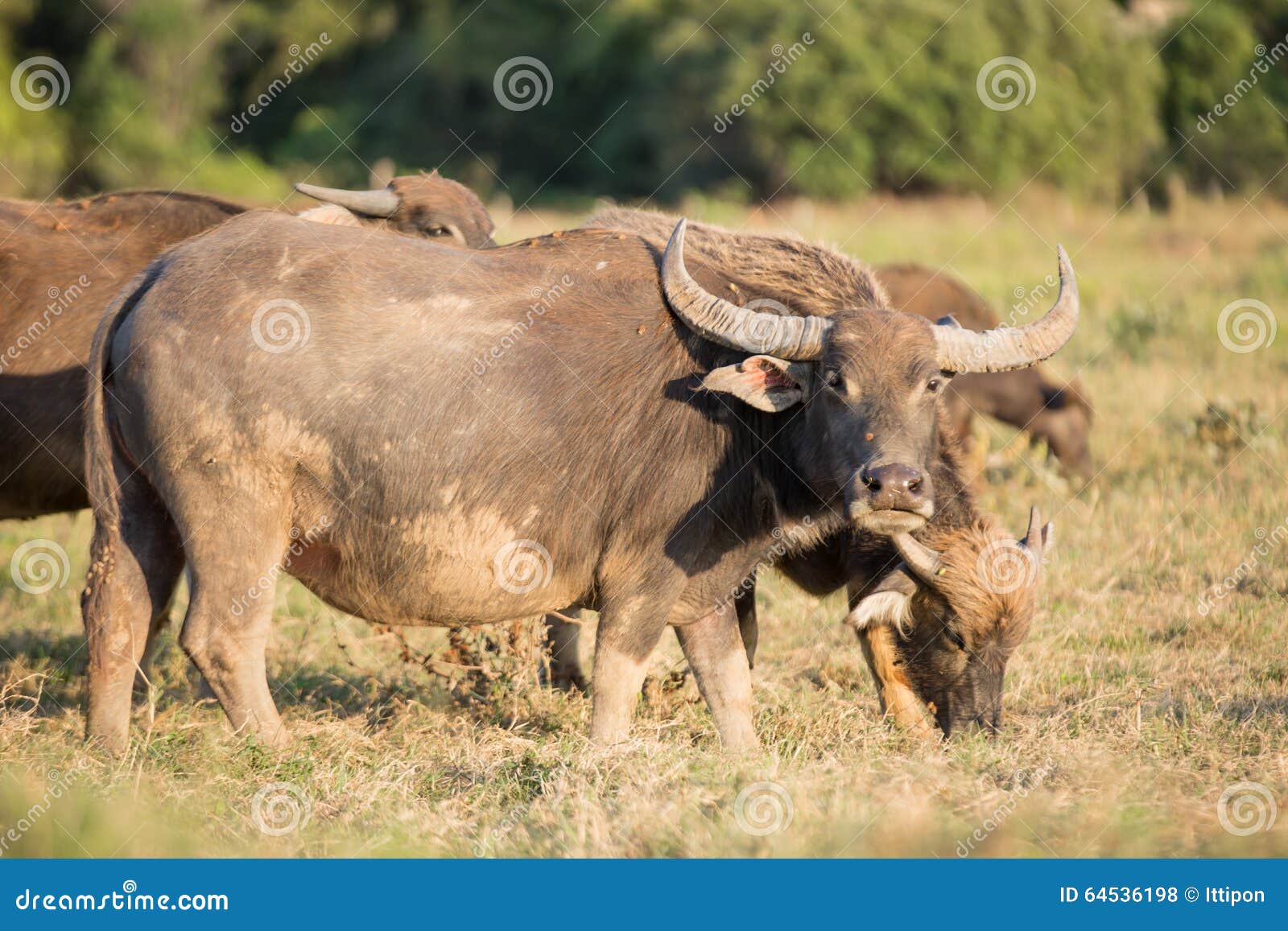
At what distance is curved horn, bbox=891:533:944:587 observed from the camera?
633cm

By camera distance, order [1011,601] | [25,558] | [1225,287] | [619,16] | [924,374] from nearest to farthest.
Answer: [924,374], [1011,601], [25,558], [1225,287], [619,16]

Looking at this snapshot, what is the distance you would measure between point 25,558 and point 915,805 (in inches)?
286

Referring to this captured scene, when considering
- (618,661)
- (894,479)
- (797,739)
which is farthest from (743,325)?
(797,739)

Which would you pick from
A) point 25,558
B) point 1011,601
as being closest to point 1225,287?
point 1011,601

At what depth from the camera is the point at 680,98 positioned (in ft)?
119

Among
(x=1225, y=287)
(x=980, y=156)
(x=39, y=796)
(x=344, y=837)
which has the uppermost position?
(x=980, y=156)

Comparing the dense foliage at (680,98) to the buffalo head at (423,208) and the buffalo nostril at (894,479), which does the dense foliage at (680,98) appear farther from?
the buffalo nostril at (894,479)

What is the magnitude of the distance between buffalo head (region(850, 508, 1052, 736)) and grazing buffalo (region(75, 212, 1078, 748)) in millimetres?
449

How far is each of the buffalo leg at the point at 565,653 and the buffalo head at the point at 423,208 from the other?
2.41 meters

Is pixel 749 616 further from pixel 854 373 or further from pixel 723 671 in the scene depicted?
pixel 854 373

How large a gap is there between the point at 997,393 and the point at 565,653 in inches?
239

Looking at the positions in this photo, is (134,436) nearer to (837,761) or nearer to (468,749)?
(468,749)

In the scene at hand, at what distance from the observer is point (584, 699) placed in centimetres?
762

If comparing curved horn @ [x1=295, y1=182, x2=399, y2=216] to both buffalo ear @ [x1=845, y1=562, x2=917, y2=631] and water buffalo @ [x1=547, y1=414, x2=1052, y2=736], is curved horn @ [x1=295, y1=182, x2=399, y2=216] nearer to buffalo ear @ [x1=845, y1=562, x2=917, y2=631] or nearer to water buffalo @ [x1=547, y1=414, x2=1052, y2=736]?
water buffalo @ [x1=547, y1=414, x2=1052, y2=736]
